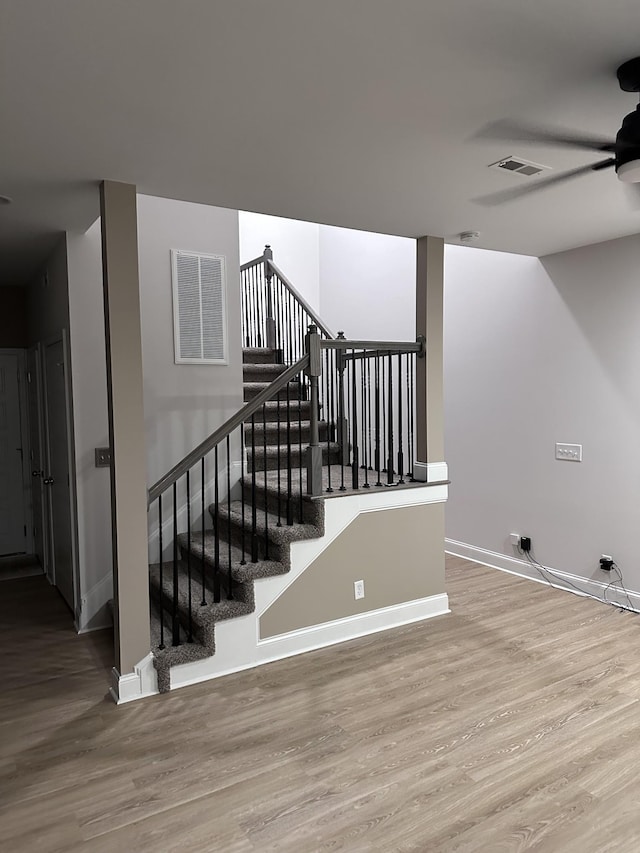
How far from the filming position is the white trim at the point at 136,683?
2.95m

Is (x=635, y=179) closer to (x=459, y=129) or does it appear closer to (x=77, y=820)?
(x=459, y=129)

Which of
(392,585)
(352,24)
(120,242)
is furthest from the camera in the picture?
(392,585)

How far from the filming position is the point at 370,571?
3.75m

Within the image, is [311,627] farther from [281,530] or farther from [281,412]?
[281,412]

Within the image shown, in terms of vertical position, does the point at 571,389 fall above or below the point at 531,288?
below

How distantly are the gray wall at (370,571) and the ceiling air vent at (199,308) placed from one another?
1692 mm

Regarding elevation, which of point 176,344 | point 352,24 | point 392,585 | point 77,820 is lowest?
point 77,820

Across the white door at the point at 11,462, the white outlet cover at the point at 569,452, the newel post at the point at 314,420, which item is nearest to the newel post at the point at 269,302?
the white door at the point at 11,462

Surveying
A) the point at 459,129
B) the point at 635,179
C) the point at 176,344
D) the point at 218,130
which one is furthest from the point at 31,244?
the point at 635,179

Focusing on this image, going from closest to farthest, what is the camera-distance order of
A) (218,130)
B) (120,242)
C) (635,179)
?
(635,179)
(218,130)
(120,242)

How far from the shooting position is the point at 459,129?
2342mm

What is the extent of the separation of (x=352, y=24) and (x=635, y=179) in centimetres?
105

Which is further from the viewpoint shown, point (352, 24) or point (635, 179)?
point (635, 179)

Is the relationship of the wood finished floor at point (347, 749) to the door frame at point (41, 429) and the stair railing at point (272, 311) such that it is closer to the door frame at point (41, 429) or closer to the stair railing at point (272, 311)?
the door frame at point (41, 429)
